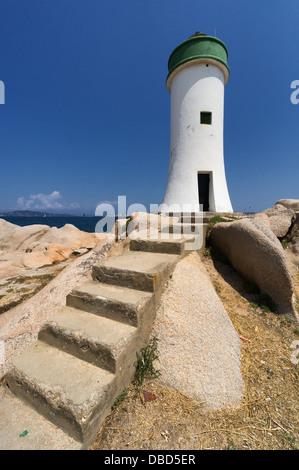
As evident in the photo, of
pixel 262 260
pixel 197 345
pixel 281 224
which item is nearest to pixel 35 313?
pixel 197 345

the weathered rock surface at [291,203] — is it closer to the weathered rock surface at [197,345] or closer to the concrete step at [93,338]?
the weathered rock surface at [197,345]

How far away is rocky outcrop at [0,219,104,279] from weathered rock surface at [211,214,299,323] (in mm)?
8079

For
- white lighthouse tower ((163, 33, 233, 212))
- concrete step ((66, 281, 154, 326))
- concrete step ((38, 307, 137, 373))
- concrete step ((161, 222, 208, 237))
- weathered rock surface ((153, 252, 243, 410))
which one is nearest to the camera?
concrete step ((38, 307, 137, 373))

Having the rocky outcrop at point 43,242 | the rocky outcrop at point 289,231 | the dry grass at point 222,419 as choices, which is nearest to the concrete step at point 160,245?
the dry grass at point 222,419

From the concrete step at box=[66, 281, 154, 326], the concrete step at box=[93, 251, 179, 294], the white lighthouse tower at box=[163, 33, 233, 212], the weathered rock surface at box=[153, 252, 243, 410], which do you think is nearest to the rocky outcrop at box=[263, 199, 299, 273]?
the white lighthouse tower at box=[163, 33, 233, 212]

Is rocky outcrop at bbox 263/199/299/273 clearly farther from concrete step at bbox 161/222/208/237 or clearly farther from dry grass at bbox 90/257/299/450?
dry grass at bbox 90/257/299/450

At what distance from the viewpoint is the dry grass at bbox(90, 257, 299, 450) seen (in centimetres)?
171

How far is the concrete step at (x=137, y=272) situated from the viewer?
269 centimetres

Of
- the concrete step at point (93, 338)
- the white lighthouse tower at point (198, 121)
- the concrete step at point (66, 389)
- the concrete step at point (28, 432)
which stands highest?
the white lighthouse tower at point (198, 121)

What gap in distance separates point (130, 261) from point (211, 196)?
7334 millimetres

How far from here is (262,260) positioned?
3.96 meters

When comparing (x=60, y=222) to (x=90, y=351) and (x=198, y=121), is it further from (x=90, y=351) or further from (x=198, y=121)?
(x=90, y=351)

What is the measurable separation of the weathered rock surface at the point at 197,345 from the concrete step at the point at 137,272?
0.27 m

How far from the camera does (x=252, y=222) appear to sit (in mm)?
4312
